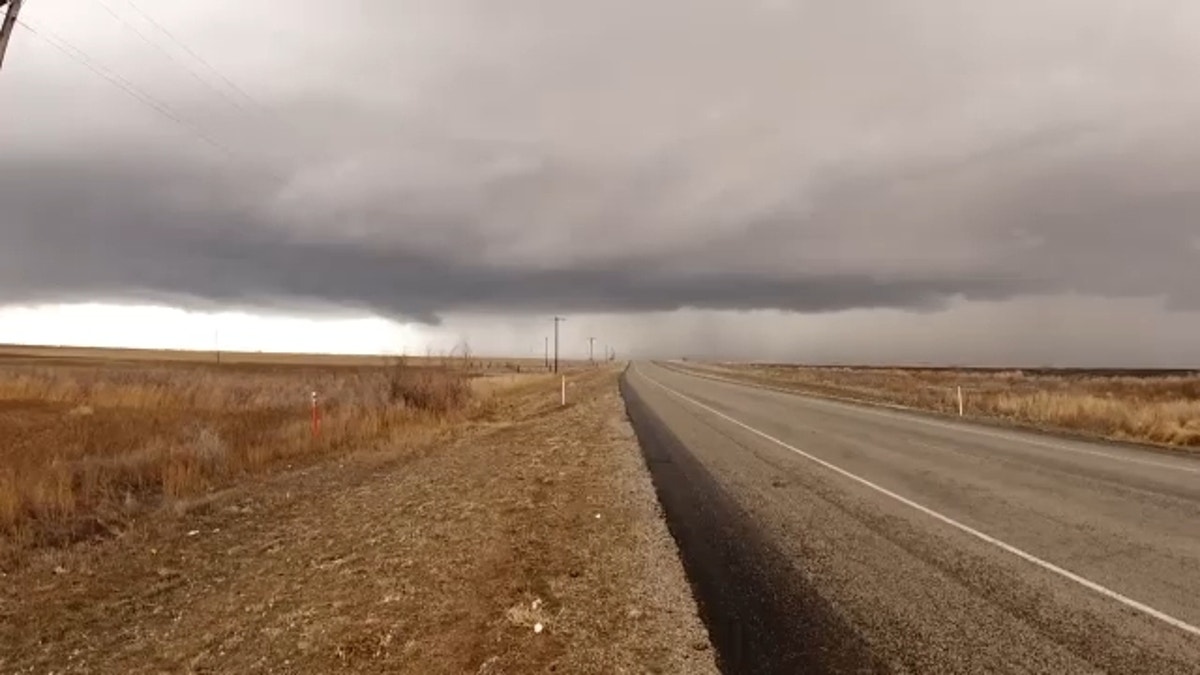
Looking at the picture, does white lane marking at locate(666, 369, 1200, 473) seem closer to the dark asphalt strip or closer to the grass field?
the dark asphalt strip

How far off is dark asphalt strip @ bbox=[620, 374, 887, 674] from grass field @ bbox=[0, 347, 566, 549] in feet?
27.9

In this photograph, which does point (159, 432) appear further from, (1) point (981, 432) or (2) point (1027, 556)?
(1) point (981, 432)

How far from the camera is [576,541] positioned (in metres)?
9.11

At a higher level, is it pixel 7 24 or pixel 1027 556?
pixel 7 24

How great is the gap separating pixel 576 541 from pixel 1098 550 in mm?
5527

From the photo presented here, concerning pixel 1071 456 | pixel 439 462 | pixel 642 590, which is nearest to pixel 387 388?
pixel 439 462

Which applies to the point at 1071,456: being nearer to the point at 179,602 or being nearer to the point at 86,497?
the point at 179,602

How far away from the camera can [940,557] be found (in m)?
8.03

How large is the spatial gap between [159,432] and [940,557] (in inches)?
874

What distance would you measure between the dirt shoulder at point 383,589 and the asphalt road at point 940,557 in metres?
0.63

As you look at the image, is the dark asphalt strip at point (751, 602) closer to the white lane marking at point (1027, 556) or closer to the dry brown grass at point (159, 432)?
the white lane marking at point (1027, 556)

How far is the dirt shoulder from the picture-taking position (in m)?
5.91

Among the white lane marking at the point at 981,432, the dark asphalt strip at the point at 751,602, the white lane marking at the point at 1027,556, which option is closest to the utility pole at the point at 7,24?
the dark asphalt strip at the point at 751,602

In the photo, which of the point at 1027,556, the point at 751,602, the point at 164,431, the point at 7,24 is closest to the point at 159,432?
the point at 164,431
